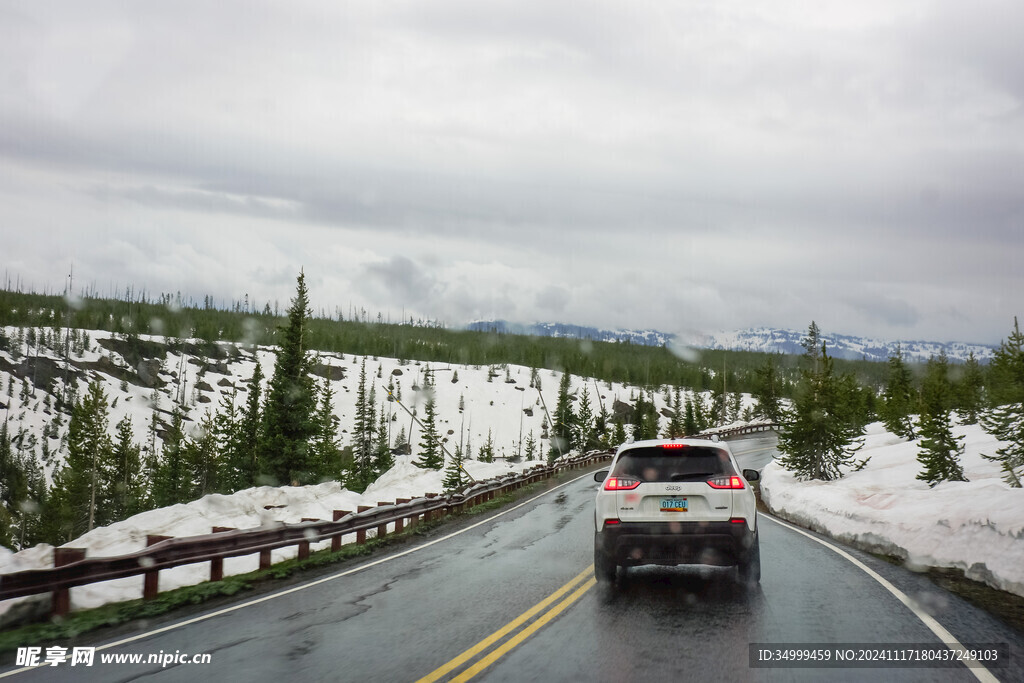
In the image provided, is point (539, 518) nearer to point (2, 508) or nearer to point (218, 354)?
point (2, 508)

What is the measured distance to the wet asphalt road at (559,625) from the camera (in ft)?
18.2

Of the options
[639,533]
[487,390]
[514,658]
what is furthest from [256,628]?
[487,390]

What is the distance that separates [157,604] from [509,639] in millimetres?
4642

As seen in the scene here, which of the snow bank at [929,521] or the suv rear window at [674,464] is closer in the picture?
the suv rear window at [674,464]

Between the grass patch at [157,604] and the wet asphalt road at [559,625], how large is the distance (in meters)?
0.65

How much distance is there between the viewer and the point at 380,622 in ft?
23.8

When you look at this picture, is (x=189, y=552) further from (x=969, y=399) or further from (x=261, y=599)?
(x=969, y=399)

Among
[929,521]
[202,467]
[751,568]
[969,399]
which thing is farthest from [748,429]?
[751,568]

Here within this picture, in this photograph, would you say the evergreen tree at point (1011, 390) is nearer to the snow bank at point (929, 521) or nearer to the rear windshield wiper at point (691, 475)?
the snow bank at point (929, 521)

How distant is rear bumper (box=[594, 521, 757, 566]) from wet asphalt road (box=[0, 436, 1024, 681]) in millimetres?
438

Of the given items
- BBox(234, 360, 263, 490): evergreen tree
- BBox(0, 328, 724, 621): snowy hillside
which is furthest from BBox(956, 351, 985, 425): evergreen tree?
BBox(234, 360, 263, 490): evergreen tree

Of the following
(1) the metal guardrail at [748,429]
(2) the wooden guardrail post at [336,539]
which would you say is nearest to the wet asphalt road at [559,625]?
(2) the wooden guardrail post at [336,539]

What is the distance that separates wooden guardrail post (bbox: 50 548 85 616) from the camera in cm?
774

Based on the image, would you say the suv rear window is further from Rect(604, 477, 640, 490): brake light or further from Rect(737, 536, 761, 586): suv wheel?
Rect(737, 536, 761, 586): suv wheel
